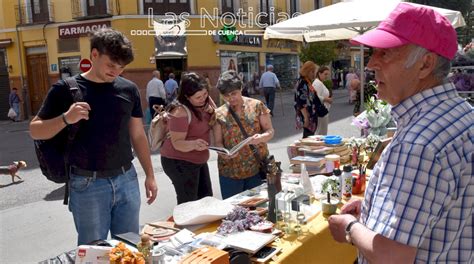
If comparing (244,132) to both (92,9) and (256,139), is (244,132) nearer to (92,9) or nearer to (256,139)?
(256,139)

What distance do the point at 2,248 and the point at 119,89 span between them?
288 centimetres

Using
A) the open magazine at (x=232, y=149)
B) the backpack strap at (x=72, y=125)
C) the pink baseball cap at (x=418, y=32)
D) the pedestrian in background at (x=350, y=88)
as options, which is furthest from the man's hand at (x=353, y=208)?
the pedestrian in background at (x=350, y=88)

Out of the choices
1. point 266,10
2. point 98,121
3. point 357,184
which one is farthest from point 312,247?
point 266,10

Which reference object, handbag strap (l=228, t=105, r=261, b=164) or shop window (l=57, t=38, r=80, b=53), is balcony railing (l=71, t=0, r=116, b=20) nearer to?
shop window (l=57, t=38, r=80, b=53)

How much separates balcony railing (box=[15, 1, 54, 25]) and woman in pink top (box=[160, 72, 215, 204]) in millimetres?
19493

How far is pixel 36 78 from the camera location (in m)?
21.4

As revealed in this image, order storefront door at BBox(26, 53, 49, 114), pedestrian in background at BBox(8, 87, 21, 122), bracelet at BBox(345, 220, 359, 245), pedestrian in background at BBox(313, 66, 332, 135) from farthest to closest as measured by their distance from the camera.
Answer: storefront door at BBox(26, 53, 49, 114)
pedestrian in background at BBox(8, 87, 21, 122)
pedestrian in background at BBox(313, 66, 332, 135)
bracelet at BBox(345, 220, 359, 245)

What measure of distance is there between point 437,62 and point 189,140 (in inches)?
96.0

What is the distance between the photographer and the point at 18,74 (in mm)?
21312

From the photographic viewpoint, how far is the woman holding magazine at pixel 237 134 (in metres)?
3.64

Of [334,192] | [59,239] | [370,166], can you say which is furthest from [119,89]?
[59,239]

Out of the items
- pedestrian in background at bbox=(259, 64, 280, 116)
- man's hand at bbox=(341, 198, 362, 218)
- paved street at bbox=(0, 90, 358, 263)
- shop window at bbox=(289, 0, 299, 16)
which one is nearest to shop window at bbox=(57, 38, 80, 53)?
pedestrian in background at bbox=(259, 64, 280, 116)

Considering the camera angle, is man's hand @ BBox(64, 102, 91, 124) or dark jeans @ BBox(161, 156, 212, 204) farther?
dark jeans @ BBox(161, 156, 212, 204)

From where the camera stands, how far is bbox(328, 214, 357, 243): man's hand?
59.7 inches
